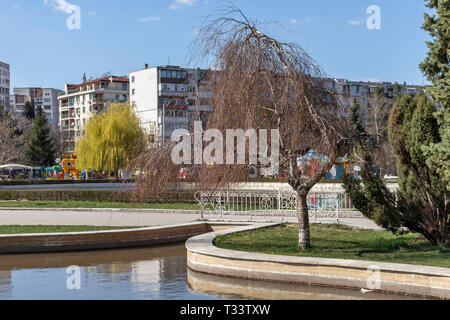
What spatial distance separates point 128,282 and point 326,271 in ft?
12.8

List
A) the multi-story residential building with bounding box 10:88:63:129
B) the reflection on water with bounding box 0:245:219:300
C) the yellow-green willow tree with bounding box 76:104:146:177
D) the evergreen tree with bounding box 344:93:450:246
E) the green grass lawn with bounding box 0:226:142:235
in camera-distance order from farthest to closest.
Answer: the multi-story residential building with bounding box 10:88:63:129 → the yellow-green willow tree with bounding box 76:104:146:177 → the green grass lawn with bounding box 0:226:142:235 → the evergreen tree with bounding box 344:93:450:246 → the reflection on water with bounding box 0:245:219:300

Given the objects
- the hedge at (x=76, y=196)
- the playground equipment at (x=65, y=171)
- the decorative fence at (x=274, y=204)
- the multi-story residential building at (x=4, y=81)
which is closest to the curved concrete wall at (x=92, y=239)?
the decorative fence at (x=274, y=204)

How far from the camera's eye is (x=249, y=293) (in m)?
11.0

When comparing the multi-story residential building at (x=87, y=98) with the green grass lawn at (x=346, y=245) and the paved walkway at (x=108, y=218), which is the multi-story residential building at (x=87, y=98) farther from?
the green grass lawn at (x=346, y=245)

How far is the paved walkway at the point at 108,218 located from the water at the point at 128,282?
5856 mm

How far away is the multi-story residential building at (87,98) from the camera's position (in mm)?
99812

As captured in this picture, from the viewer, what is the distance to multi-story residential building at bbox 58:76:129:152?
9981cm

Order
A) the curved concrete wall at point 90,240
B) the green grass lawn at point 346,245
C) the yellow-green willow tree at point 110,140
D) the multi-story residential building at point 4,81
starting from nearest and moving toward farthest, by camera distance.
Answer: the green grass lawn at point 346,245 → the curved concrete wall at point 90,240 → the yellow-green willow tree at point 110,140 → the multi-story residential building at point 4,81

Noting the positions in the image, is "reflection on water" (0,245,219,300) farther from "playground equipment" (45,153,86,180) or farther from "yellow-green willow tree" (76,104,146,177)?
"playground equipment" (45,153,86,180)

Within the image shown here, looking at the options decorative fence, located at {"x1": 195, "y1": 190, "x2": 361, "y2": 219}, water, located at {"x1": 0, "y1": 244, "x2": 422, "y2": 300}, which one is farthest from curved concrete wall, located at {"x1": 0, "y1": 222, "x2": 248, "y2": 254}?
decorative fence, located at {"x1": 195, "y1": 190, "x2": 361, "y2": 219}

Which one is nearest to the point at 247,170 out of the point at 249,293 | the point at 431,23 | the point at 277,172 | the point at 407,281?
the point at 277,172

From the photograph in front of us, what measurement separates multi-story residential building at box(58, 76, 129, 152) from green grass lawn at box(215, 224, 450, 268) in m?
81.3
